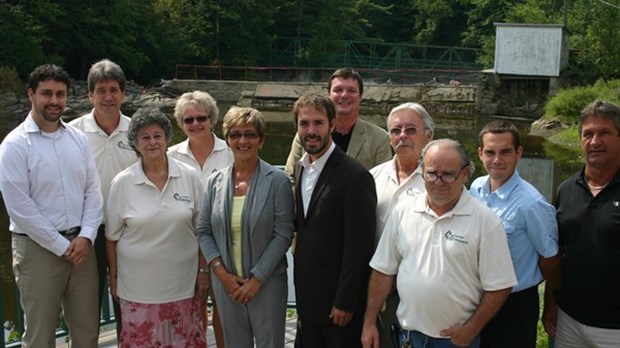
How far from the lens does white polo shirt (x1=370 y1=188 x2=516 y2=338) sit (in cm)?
270

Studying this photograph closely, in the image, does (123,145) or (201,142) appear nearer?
(123,145)

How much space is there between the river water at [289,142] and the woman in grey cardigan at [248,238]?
10.2 feet

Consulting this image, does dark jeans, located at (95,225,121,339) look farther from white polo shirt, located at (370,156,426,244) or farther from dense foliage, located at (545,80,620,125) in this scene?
dense foliage, located at (545,80,620,125)

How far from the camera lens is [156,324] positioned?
351cm

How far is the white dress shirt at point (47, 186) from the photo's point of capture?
328 cm

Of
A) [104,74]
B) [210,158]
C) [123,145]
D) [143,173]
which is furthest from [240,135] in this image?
[104,74]

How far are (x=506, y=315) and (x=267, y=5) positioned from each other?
127 ft

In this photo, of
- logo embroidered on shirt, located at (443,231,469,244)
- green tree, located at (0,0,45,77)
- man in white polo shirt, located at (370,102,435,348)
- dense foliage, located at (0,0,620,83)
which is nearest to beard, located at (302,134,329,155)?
man in white polo shirt, located at (370,102,435,348)

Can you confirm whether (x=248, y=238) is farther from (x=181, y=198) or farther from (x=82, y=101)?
(x=82, y=101)

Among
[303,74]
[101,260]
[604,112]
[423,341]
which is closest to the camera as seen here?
[423,341]

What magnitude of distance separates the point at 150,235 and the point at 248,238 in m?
0.57

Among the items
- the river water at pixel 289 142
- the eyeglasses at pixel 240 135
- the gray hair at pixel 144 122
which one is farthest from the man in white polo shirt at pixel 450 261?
the river water at pixel 289 142

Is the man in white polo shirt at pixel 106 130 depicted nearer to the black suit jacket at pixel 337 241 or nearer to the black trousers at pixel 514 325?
the black suit jacket at pixel 337 241

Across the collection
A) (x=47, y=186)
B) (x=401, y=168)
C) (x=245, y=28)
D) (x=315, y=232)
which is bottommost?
(x=315, y=232)
